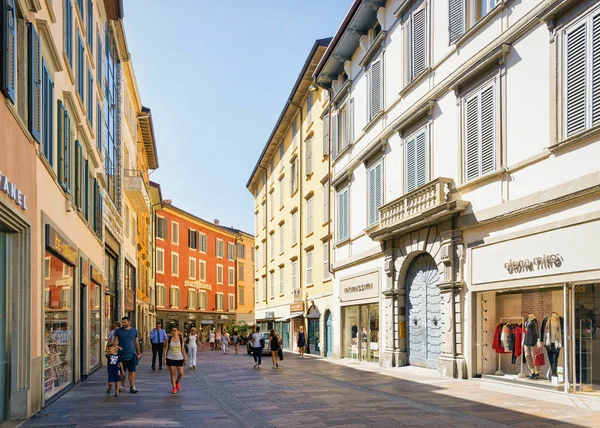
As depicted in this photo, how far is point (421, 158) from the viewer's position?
21.1 metres

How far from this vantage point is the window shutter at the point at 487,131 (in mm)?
16984

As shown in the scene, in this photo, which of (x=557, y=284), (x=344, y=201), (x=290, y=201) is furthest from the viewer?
(x=290, y=201)

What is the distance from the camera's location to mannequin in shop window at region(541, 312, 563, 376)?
14648 millimetres

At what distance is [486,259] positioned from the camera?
56.7 feet

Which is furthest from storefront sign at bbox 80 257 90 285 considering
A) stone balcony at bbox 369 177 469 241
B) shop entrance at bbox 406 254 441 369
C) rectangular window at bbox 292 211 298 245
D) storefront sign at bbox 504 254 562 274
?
rectangular window at bbox 292 211 298 245

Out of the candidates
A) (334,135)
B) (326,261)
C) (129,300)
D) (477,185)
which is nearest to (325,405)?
(477,185)

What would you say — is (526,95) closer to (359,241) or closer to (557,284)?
(557,284)

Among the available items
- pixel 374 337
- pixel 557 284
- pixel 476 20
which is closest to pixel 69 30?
pixel 476 20

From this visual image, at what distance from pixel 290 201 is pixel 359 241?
1559 centimetres

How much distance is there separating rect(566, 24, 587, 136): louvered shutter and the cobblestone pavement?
17.4ft

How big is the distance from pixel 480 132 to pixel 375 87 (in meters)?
8.37

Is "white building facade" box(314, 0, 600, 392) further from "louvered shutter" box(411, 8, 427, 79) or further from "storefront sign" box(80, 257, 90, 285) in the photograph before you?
"storefront sign" box(80, 257, 90, 285)

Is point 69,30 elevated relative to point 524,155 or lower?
elevated

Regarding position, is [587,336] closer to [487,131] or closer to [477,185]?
[477,185]
